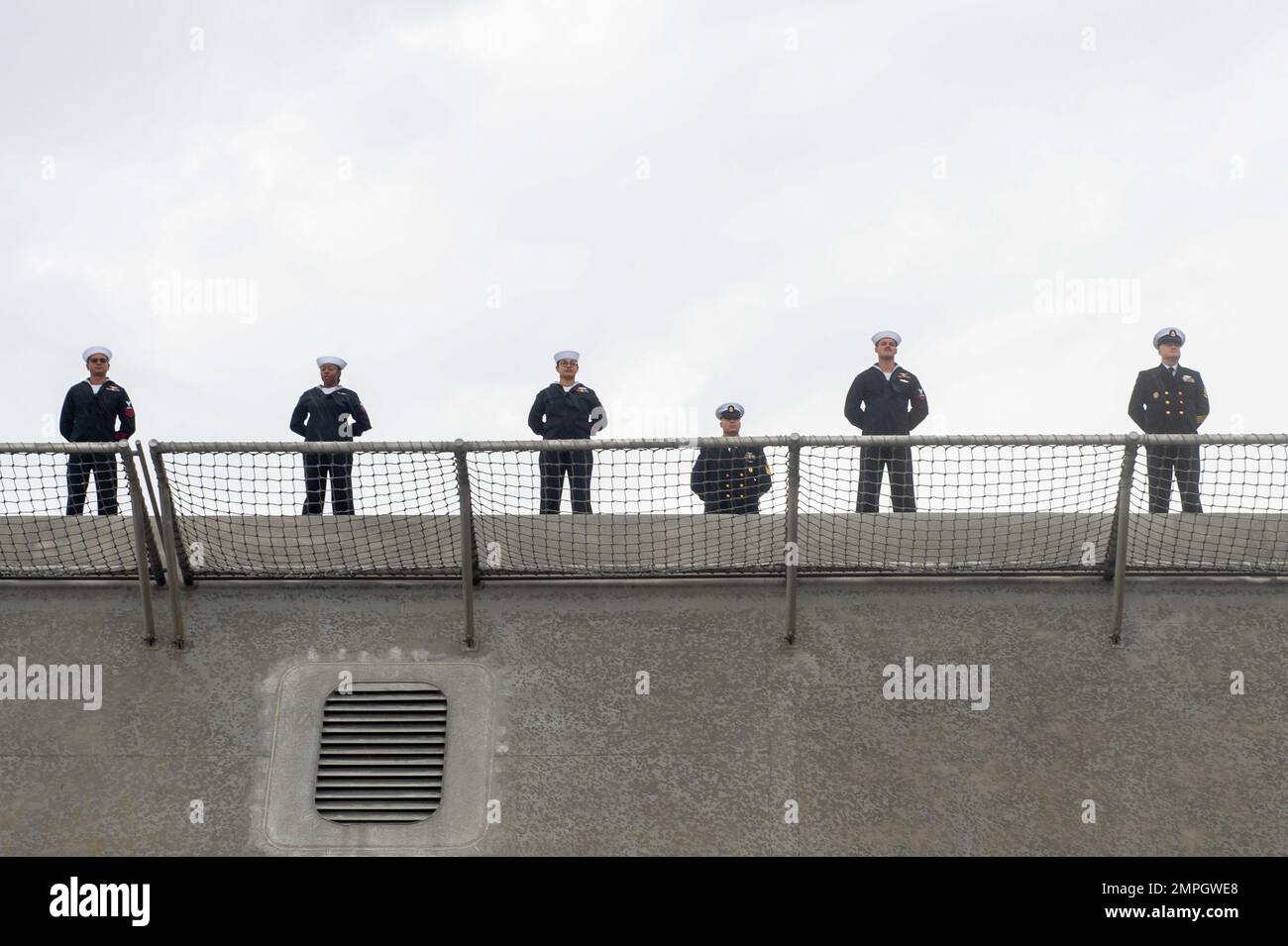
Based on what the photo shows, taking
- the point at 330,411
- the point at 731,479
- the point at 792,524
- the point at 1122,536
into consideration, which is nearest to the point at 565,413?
the point at 330,411

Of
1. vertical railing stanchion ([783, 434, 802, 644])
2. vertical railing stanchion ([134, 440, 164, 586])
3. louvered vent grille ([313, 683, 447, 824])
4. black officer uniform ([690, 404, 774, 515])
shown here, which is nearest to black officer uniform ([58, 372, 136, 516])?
vertical railing stanchion ([134, 440, 164, 586])

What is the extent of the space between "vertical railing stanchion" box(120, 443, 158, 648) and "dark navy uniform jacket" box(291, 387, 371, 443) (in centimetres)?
228

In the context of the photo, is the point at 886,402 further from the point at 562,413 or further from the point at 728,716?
the point at 728,716

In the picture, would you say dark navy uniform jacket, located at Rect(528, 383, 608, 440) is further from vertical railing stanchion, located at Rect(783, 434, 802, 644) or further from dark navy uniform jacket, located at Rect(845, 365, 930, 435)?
vertical railing stanchion, located at Rect(783, 434, 802, 644)

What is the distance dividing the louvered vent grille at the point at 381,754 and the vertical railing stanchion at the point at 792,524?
2.34 metres

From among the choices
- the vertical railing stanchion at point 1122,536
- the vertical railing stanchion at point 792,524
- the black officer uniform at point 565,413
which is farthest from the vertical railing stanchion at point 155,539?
the vertical railing stanchion at point 1122,536

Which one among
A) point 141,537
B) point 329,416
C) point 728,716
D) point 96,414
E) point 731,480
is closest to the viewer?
point 728,716

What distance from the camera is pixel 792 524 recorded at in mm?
11094

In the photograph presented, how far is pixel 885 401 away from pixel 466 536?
13.3 feet

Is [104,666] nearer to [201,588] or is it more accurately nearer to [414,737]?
[201,588]

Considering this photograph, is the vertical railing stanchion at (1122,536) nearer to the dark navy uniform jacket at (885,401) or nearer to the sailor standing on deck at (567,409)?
the dark navy uniform jacket at (885,401)

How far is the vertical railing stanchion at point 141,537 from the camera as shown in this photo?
10.9m
